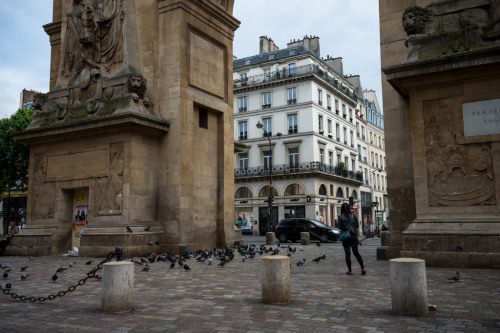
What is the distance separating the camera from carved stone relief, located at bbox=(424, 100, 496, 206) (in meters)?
10.6

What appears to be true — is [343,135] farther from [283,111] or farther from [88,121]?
[88,121]

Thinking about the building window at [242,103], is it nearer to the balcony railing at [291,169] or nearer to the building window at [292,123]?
the building window at [292,123]

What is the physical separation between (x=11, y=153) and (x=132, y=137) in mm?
24846

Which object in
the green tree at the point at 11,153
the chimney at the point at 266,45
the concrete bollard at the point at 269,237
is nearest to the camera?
the concrete bollard at the point at 269,237

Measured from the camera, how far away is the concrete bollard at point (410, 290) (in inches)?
224

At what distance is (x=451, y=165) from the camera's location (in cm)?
1104

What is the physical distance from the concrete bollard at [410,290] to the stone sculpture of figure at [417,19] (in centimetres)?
828

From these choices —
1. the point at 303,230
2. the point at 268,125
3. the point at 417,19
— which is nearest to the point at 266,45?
the point at 268,125

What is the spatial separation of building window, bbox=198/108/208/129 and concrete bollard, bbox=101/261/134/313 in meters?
12.8

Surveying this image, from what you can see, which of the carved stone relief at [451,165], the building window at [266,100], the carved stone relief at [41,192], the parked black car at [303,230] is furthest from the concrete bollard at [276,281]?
the building window at [266,100]

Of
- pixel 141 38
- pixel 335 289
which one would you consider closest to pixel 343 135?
pixel 141 38

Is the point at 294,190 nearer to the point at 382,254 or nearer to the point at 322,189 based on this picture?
the point at 322,189

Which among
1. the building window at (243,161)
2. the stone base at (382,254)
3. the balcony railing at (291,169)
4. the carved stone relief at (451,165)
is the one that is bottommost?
the stone base at (382,254)

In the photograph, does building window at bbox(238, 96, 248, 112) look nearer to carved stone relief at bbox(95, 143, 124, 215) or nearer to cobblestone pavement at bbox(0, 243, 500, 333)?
carved stone relief at bbox(95, 143, 124, 215)
